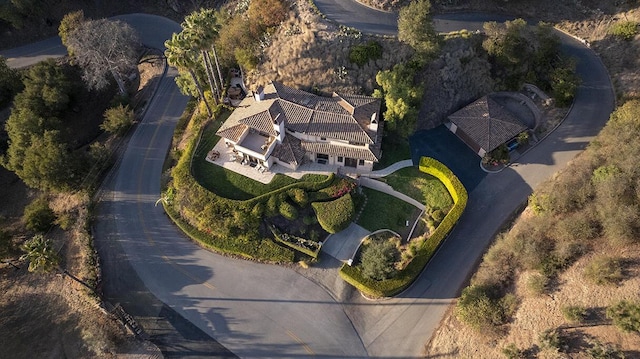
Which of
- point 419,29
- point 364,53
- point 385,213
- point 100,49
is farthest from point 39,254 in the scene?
point 419,29

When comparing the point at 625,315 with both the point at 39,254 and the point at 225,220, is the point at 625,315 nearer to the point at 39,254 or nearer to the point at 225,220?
the point at 225,220

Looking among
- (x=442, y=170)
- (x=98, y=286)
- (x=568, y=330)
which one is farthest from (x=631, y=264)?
(x=98, y=286)

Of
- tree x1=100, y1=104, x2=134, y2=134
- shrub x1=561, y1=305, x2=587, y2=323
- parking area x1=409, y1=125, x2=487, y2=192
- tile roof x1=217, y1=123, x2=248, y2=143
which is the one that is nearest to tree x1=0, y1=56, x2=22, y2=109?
tree x1=100, y1=104, x2=134, y2=134

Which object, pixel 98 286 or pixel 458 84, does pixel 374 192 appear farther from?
pixel 98 286

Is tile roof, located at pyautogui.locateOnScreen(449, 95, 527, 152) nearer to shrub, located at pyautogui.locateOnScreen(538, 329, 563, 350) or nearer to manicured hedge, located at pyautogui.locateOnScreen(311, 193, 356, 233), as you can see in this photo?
manicured hedge, located at pyautogui.locateOnScreen(311, 193, 356, 233)

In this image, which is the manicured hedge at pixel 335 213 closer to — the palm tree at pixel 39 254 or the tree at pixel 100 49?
the palm tree at pixel 39 254
